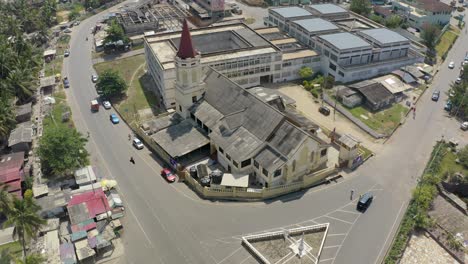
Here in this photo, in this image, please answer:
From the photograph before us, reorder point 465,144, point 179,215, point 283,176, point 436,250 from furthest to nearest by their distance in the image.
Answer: point 465,144 < point 283,176 < point 179,215 < point 436,250

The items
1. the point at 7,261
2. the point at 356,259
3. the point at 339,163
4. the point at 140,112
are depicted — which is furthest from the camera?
the point at 140,112

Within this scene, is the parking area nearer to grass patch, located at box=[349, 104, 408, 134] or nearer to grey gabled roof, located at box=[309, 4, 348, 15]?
grass patch, located at box=[349, 104, 408, 134]

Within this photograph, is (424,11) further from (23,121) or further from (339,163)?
(23,121)

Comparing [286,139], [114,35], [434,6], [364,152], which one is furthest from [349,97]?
[434,6]

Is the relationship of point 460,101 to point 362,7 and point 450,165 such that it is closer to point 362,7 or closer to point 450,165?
point 450,165

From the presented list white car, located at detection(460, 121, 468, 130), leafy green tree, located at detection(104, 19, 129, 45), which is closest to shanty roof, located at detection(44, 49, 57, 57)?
leafy green tree, located at detection(104, 19, 129, 45)

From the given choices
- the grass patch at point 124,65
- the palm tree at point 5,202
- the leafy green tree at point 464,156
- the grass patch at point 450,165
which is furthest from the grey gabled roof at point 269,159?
the grass patch at point 124,65

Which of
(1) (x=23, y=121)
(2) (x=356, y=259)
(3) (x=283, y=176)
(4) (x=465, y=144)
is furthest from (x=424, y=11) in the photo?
(1) (x=23, y=121)
